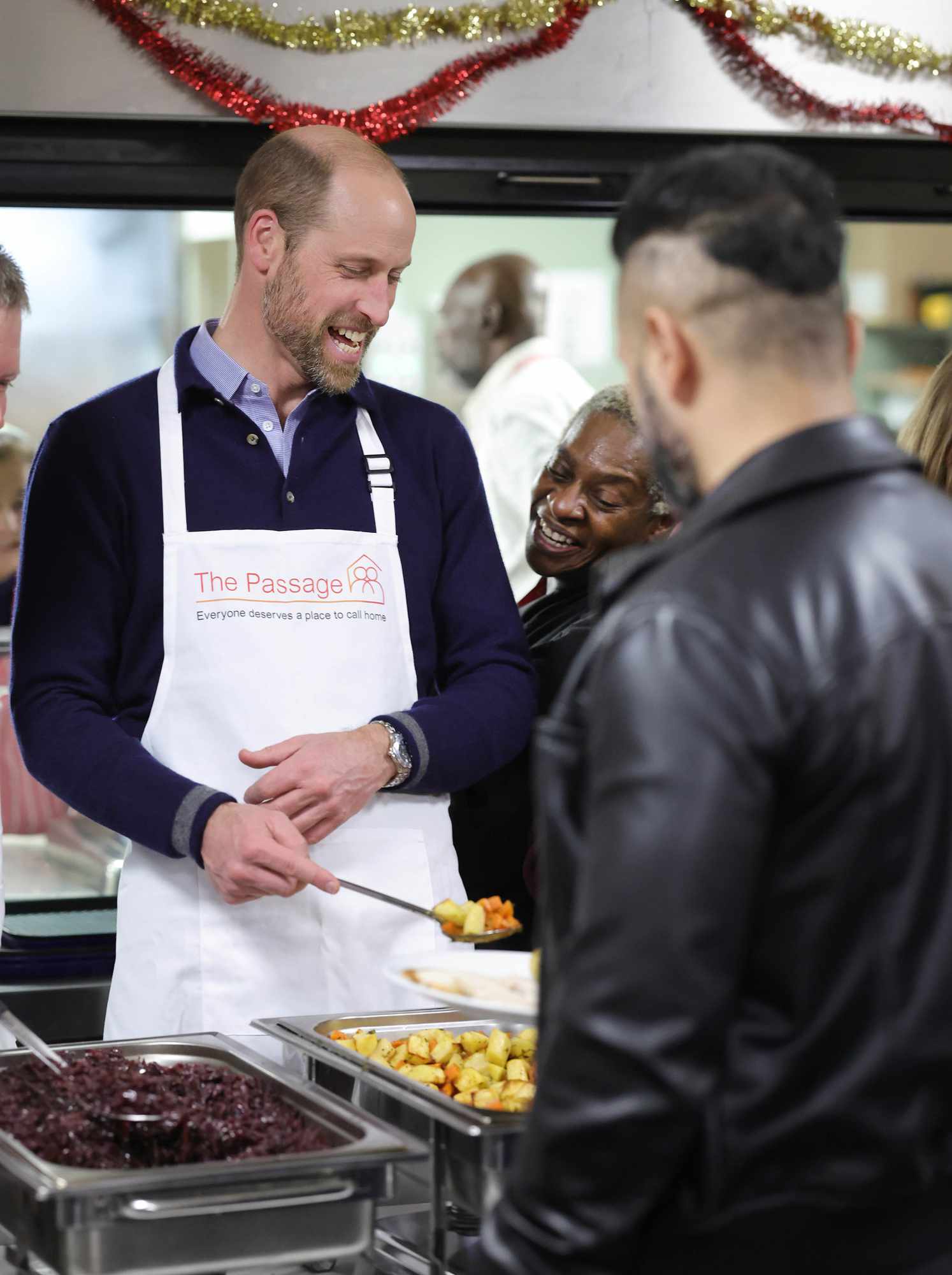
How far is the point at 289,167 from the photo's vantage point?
7.39ft

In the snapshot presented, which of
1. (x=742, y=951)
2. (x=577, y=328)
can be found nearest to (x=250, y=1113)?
(x=742, y=951)

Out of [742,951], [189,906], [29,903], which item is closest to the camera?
[742,951]

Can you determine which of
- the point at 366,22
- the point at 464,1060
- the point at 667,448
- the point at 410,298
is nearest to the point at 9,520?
the point at 366,22

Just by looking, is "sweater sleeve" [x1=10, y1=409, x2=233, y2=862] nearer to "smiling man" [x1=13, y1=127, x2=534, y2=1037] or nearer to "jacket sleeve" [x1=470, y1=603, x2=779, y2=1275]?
"smiling man" [x1=13, y1=127, x2=534, y2=1037]

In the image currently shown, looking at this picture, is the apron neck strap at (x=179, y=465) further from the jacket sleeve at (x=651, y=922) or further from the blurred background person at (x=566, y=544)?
the jacket sleeve at (x=651, y=922)

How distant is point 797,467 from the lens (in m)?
1.05

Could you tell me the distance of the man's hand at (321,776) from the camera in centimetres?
205

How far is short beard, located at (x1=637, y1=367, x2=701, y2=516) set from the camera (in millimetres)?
1118

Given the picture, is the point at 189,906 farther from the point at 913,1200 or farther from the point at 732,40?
the point at 732,40

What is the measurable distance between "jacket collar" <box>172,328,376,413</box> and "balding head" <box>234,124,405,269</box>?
151mm

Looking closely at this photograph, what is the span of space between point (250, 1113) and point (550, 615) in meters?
1.24

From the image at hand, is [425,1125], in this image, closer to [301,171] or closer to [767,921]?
[767,921]

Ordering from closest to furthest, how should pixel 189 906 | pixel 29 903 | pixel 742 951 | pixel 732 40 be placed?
pixel 742 951 < pixel 189 906 < pixel 732 40 < pixel 29 903

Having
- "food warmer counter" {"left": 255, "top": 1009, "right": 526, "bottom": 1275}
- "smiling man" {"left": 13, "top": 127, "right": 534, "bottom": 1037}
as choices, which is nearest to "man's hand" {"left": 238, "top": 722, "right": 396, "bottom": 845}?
"smiling man" {"left": 13, "top": 127, "right": 534, "bottom": 1037}
